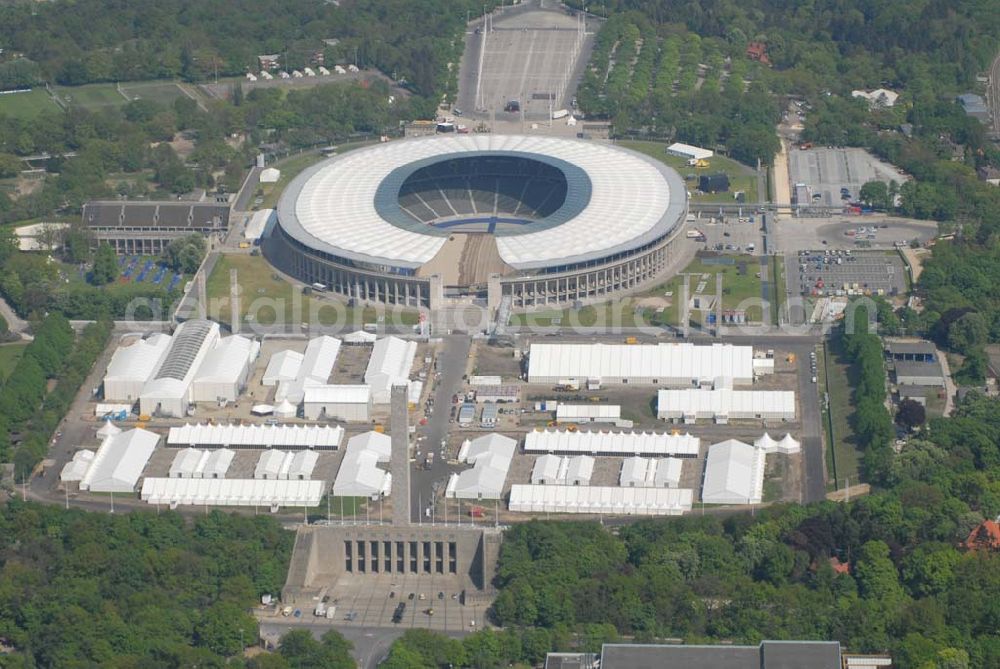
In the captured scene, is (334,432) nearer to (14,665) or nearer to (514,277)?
(514,277)

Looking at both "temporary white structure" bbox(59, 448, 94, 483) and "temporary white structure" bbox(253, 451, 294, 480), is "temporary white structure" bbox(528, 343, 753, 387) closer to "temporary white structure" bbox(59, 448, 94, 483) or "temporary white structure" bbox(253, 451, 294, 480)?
"temporary white structure" bbox(253, 451, 294, 480)

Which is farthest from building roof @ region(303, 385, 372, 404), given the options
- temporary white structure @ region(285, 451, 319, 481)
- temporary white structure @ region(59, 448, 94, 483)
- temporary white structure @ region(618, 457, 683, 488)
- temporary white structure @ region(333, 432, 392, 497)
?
temporary white structure @ region(618, 457, 683, 488)

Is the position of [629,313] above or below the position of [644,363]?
below

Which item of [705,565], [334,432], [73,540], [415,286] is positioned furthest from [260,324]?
[705,565]

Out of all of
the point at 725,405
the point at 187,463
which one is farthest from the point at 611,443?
the point at 187,463

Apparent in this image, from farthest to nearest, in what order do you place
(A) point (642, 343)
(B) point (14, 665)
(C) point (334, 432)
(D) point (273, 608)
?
(A) point (642, 343), (C) point (334, 432), (D) point (273, 608), (B) point (14, 665)

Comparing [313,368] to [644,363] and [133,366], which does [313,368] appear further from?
[644,363]
